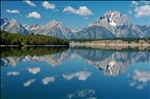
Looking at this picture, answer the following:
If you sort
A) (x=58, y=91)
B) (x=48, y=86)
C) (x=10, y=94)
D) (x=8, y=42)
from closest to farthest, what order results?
(x=10, y=94), (x=58, y=91), (x=48, y=86), (x=8, y=42)

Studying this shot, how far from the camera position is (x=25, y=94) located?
110 feet

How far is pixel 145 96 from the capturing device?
1380 inches

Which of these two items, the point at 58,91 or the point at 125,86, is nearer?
the point at 58,91

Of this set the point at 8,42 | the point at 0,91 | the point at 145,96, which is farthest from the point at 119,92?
the point at 8,42

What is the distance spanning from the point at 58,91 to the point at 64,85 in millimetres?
5228

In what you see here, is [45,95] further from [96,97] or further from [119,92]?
[119,92]

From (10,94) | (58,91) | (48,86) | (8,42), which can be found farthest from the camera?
(8,42)

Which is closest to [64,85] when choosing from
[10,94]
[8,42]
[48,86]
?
[48,86]

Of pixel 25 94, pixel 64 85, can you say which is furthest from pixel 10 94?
pixel 64 85

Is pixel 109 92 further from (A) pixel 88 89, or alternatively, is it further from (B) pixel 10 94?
(B) pixel 10 94

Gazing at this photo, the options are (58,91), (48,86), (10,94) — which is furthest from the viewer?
(48,86)

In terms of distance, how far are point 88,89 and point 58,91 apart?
490cm

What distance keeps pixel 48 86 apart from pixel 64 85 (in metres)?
2.91

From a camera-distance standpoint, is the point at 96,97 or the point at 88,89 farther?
the point at 88,89
